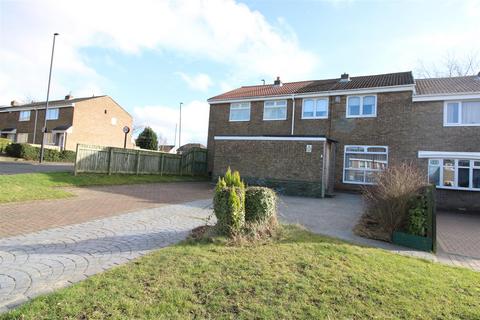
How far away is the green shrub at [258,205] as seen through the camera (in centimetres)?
654

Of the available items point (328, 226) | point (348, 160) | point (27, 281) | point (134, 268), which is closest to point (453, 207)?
point (348, 160)

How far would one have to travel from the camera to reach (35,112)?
37969mm

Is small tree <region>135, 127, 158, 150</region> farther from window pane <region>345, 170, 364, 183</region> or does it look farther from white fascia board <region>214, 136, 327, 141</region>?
window pane <region>345, 170, 364, 183</region>

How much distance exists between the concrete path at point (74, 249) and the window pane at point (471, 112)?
52.3 ft

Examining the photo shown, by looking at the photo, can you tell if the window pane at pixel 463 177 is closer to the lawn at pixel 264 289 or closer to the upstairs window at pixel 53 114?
the lawn at pixel 264 289

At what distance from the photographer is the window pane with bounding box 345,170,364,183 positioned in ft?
61.1

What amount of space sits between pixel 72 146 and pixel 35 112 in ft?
31.6

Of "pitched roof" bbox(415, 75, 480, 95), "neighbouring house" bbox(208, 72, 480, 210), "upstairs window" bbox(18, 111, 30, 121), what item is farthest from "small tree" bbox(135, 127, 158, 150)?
"pitched roof" bbox(415, 75, 480, 95)

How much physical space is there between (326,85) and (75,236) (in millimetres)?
19739

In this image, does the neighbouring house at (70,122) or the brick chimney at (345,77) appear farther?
the neighbouring house at (70,122)

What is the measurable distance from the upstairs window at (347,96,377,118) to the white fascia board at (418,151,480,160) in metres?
3.71

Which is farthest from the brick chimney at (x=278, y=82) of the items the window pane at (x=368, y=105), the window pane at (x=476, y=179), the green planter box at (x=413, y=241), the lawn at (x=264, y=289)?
the lawn at (x=264, y=289)

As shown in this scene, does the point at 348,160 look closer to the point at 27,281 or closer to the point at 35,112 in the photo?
the point at 27,281

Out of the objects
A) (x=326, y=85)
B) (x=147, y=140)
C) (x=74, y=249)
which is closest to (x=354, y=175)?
(x=326, y=85)
